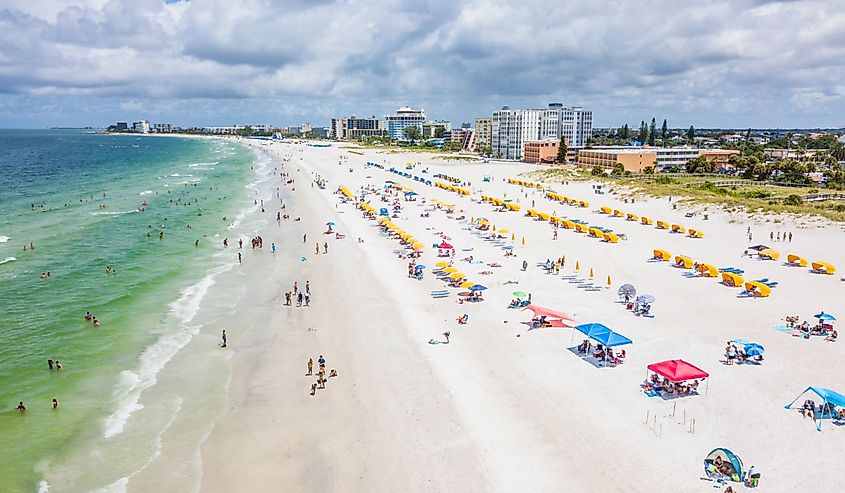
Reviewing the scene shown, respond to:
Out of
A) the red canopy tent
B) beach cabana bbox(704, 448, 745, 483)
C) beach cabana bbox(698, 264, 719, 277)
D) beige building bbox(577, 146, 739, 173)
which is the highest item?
beige building bbox(577, 146, 739, 173)

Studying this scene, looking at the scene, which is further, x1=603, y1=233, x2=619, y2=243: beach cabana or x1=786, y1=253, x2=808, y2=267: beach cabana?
x1=603, y1=233, x2=619, y2=243: beach cabana

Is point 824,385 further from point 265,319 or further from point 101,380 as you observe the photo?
point 101,380

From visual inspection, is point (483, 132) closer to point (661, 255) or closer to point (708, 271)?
point (661, 255)

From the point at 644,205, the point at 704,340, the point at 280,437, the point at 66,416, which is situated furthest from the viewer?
the point at 644,205

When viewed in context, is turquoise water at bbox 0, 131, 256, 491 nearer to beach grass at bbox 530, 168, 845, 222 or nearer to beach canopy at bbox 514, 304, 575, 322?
beach canopy at bbox 514, 304, 575, 322

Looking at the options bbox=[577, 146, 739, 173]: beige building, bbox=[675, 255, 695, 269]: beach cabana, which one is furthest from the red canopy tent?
bbox=[577, 146, 739, 173]: beige building

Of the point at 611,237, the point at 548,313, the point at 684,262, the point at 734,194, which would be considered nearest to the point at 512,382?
the point at 548,313

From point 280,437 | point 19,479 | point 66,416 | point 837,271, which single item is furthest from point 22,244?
point 837,271
